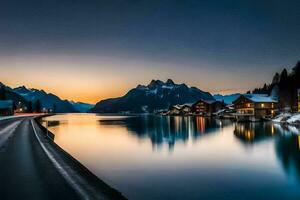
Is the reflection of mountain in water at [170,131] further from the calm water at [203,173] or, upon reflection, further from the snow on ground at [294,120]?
the snow on ground at [294,120]

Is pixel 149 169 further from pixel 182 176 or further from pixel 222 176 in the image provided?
pixel 222 176

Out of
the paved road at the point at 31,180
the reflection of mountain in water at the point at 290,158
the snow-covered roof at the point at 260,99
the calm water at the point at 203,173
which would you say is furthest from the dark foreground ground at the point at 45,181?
the snow-covered roof at the point at 260,99

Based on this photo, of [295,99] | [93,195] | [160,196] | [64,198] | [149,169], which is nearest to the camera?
[64,198]

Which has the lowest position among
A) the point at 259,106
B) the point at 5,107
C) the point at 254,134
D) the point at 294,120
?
the point at 254,134

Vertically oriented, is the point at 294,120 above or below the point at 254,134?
above

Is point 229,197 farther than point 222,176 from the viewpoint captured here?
No

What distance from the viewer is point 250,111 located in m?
143

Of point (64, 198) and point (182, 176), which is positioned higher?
point (64, 198)

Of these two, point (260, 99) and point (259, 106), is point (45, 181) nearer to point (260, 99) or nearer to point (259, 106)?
point (259, 106)

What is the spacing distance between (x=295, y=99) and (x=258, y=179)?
12484cm

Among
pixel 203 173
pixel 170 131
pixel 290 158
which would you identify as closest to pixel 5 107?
pixel 170 131

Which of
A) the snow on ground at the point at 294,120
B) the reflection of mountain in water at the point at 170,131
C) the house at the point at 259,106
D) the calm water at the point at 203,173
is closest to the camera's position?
the calm water at the point at 203,173

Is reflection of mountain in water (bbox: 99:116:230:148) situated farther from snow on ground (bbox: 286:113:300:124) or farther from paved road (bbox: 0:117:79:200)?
paved road (bbox: 0:117:79:200)

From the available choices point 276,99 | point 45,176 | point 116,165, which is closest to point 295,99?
point 276,99
